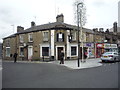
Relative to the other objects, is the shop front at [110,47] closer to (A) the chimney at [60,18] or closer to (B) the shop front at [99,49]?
(B) the shop front at [99,49]

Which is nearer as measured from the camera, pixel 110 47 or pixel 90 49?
pixel 90 49


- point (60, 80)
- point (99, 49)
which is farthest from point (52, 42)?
point (60, 80)

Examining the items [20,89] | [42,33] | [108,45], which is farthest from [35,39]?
[20,89]

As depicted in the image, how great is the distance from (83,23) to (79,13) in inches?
62.0

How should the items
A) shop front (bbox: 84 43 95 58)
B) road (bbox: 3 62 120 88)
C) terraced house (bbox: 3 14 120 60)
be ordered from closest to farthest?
1. road (bbox: 3 62 120 88)
2. terraced house (bbox: 3 14 120 60)
3. shop front (bbox: 84 43 95 58)

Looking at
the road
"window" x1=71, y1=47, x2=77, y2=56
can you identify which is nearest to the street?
the road

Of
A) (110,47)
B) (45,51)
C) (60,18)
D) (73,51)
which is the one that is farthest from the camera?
(110,47)

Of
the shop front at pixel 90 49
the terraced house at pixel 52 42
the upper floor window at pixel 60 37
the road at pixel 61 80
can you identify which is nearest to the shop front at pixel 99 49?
the terraced house at pixel 52 42

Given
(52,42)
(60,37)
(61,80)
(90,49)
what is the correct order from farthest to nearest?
(90,49) → (60,37) → (52,42) → (61,80)

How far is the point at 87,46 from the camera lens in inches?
1169

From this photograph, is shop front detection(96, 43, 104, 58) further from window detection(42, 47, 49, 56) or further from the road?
the road

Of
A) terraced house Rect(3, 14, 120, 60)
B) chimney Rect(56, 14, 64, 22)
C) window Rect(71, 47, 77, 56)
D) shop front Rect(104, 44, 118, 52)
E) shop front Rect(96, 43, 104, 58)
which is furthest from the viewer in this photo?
shop front Rect(104, 44, 118, 52)

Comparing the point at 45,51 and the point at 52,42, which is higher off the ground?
the point at 52,42

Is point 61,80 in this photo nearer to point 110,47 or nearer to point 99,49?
point 99,49
